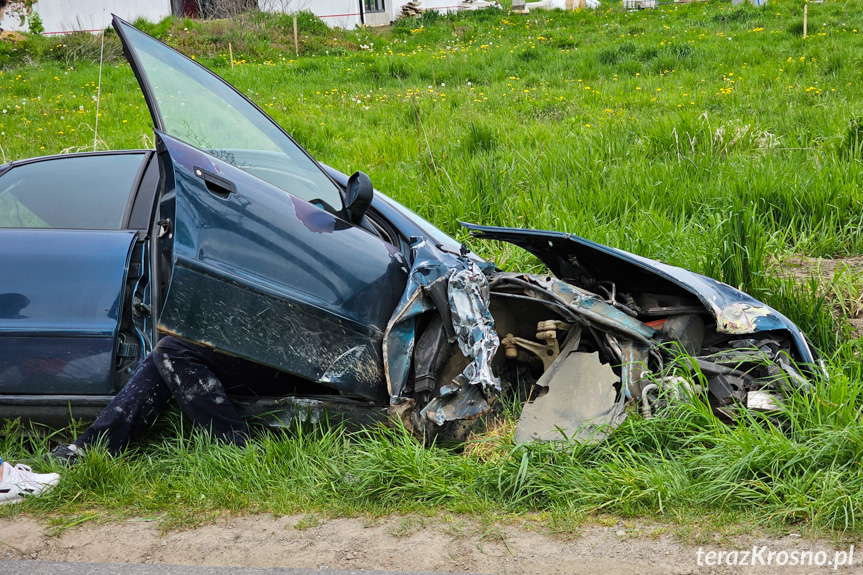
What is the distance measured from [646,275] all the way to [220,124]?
2.07 metres

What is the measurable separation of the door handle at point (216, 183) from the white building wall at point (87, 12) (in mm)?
20659

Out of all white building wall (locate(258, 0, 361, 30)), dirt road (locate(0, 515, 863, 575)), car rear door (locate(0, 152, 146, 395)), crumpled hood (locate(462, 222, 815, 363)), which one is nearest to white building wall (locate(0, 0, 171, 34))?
white building wall (locate(258, 0, 361, 30))

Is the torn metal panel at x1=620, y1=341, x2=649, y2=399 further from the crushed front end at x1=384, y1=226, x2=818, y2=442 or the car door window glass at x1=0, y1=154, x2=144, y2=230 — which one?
the car door window glass at x1=0, y1=154, x2=144, y2=230

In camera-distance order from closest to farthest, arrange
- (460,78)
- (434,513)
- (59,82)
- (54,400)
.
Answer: (434,513), (54,400), (460,78), (59,82)

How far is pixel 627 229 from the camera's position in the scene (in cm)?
526

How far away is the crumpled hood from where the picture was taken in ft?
10.2

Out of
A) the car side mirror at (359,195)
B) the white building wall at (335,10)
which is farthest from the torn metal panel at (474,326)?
the white building wall at (335,10)

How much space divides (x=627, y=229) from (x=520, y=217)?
0.82 meters

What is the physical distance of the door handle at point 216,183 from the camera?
269cm

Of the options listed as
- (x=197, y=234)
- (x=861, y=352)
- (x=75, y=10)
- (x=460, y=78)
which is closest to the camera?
(x=197, y=234)

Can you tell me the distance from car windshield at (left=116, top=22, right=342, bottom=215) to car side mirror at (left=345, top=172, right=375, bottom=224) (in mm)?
99

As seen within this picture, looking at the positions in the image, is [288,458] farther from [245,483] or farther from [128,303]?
[128,303]

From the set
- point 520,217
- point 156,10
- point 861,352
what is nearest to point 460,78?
point 520,217

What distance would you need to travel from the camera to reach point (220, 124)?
3.29 m
